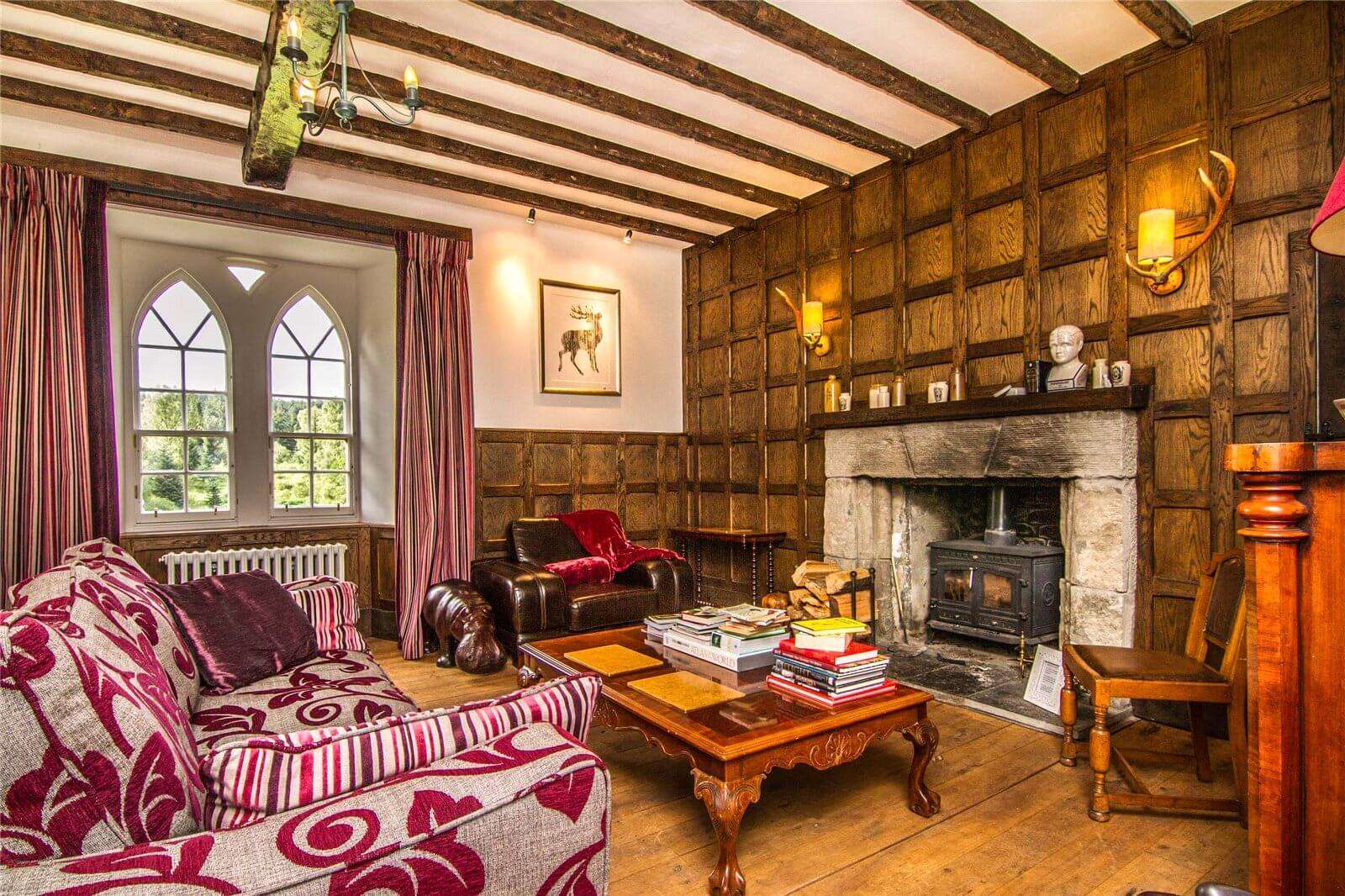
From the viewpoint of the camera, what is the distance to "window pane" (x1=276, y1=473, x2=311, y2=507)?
511 cm

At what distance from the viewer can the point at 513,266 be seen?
529 cm

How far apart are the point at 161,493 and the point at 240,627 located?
310cm

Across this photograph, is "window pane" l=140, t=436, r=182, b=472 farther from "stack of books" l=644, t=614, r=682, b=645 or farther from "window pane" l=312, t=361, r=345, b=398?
"stack of books" l=644, t=614, r=682, b=645

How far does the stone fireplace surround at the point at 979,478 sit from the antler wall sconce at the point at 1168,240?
0.62m

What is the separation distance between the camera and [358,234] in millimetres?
4645

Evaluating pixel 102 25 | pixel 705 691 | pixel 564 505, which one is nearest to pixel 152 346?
pixel 102 25

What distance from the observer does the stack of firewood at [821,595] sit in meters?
3.55

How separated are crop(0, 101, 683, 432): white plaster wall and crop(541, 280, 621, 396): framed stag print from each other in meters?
0.08

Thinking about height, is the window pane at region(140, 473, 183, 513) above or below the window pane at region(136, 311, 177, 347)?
below

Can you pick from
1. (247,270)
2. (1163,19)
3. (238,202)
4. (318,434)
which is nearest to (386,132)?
(238,202)

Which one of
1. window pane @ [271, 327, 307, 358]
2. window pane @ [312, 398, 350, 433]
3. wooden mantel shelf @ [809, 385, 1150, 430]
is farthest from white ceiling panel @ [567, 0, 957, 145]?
window pane @ [312, 398, 350, 433]

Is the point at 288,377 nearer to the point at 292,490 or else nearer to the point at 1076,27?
the point at 292,490

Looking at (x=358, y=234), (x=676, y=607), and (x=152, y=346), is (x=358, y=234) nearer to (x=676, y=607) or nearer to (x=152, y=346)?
(x=152, y=346)

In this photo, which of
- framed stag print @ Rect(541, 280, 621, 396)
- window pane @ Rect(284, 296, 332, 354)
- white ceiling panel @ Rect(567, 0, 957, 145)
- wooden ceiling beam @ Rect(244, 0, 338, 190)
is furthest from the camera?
framed stag print @ Rect(541, 280, 621, 396)
